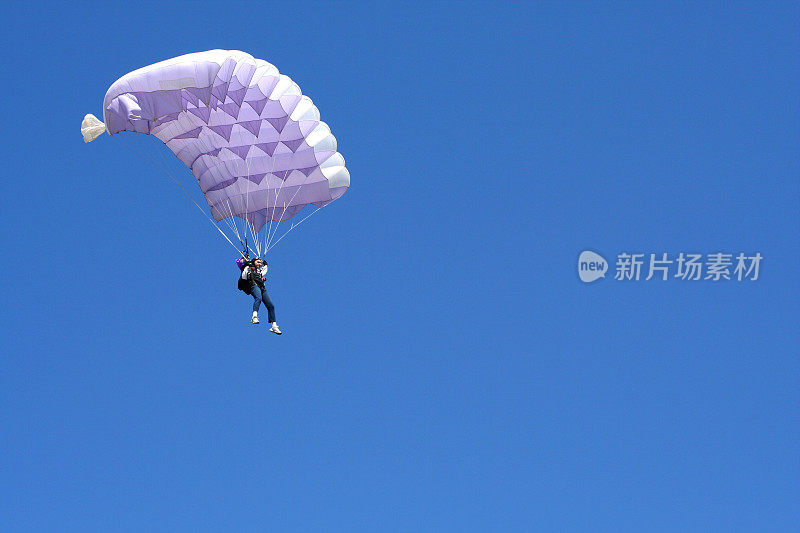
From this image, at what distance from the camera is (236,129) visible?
33500mm

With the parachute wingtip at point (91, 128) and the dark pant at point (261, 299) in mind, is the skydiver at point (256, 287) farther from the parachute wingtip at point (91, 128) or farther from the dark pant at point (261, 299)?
the parachute wingtip at point (91, 128)

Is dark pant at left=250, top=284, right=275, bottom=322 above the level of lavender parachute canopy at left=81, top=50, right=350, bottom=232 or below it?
below

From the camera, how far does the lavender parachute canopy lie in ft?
97.5

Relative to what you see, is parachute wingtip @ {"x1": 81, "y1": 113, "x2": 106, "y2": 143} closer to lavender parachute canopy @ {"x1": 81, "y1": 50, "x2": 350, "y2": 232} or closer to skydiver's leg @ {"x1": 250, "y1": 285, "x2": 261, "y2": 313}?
lavender parachute canopy @ {"x1": 81, "y1": 50, "x2": 350, "y2": 232}

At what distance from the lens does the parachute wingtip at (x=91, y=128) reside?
31.7 meters

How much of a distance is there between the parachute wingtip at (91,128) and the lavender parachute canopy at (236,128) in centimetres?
3

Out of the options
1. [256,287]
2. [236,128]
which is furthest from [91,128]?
[256,287]

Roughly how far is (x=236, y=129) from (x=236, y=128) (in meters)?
0.04

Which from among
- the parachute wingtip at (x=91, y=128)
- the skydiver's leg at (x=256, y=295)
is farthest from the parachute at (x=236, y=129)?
the skydiver's leg at (x=256, y=295)

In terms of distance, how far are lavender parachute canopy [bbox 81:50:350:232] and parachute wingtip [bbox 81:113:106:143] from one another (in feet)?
0.08

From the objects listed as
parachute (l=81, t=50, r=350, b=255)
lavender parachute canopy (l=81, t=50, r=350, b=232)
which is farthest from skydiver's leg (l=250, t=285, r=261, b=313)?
lavender parachute canopy (l=81, t=50, r=350, b=232)

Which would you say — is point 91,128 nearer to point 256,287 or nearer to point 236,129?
point 236,129

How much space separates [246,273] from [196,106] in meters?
4.55

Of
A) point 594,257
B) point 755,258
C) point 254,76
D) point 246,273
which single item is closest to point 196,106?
point 254,76
